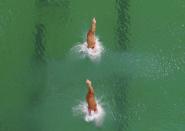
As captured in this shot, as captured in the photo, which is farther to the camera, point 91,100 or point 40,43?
point 40,43

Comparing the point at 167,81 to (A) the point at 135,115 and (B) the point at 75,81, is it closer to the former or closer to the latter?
(A) the point at 135,115

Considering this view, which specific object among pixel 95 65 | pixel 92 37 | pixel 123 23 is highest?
pixel 123 23

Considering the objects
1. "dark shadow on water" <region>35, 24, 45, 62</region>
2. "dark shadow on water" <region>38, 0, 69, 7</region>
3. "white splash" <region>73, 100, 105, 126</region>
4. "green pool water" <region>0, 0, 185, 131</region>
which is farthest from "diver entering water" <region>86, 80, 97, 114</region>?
"dark shadow on water" <region>38, 0, 69, 7</region>

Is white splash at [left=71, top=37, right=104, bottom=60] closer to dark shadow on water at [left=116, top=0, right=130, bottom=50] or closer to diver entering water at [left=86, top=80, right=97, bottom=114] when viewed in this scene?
dark shadow on water at [left=116, top=0, right=130, bottom=50]

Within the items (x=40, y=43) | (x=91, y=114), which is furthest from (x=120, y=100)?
(x=40, y=43)

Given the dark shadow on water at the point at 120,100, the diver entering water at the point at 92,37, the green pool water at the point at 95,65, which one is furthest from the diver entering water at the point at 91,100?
the diver entering water at the point at 92,37

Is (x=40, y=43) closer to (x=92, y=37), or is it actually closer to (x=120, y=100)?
(x=92, y=37)
